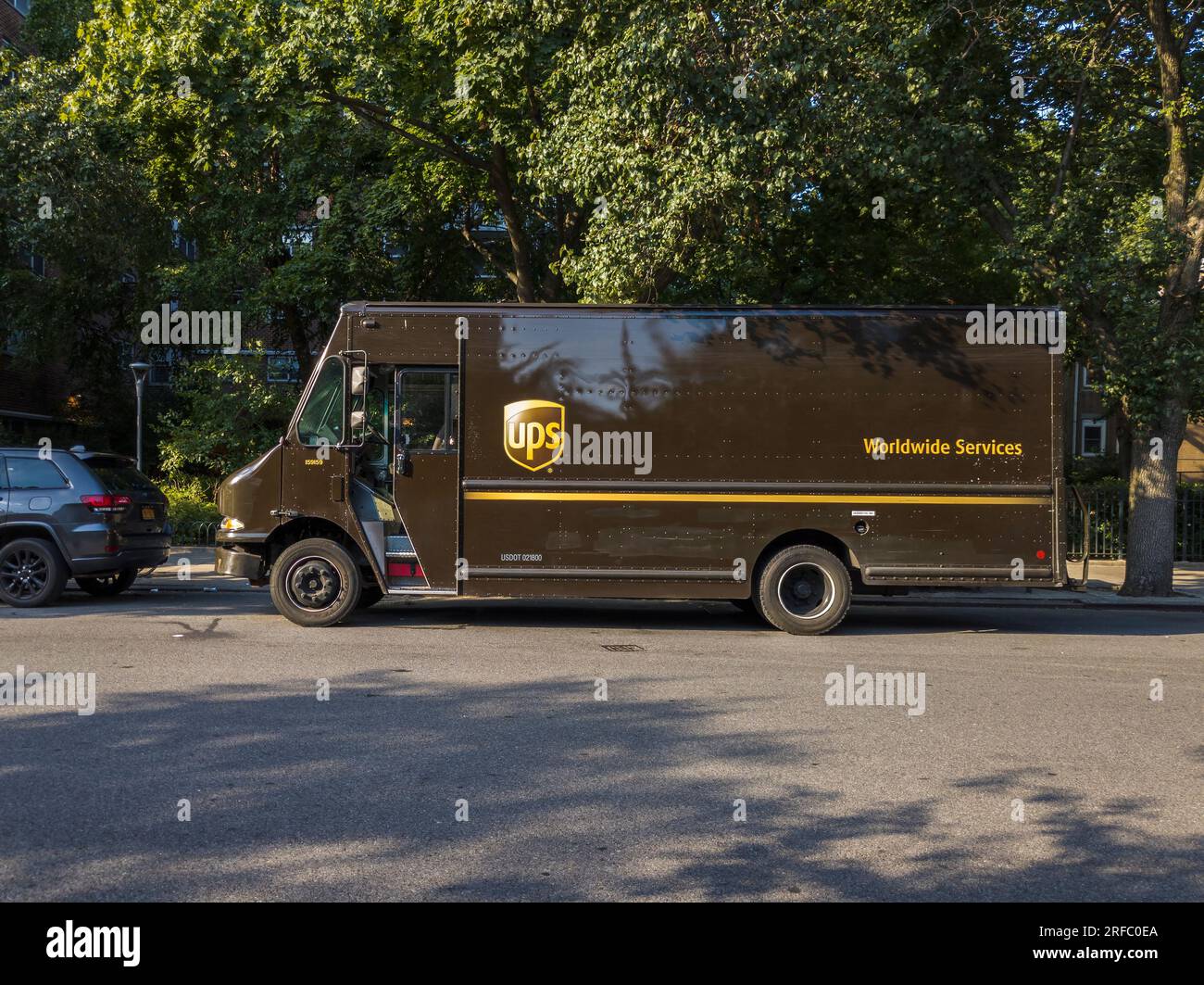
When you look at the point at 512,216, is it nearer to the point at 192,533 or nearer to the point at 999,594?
the point at 192,533

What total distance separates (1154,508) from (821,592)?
685cm

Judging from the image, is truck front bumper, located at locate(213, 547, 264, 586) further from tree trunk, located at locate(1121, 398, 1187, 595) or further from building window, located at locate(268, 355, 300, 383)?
building window, located at locate(268, 355, 300, 383)

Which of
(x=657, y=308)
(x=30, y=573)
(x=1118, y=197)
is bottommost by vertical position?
(x=30, y=573)

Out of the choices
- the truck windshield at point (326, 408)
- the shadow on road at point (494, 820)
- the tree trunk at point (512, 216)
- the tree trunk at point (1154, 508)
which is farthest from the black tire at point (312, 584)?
the tree trunk at point (1154, 508)

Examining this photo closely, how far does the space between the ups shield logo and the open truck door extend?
0.56 metres

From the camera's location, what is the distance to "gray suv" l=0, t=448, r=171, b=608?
11633mm

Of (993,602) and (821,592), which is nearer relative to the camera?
(821,592)

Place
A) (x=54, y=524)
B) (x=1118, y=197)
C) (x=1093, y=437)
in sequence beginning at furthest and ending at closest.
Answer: (x=1093, y=437), (x=1118, y=197), (x=54, y=524)

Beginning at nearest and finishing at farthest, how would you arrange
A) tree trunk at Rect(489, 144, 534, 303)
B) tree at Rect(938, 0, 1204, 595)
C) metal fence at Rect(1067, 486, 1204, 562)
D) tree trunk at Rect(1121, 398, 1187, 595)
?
tree at Rect(938, 0, 1204, 595), tree trunk at Rect(1121, 398, 1187, 595), tree trunk at Rect(489, 144, 534, 303), metal fence at Rect(1067, 486, 1204, 562)

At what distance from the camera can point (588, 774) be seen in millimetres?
5316

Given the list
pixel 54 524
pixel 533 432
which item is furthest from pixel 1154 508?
pixel 54 524

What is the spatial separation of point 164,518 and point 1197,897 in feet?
40.5

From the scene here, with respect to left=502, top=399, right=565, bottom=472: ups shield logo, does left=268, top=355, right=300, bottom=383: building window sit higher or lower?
higher

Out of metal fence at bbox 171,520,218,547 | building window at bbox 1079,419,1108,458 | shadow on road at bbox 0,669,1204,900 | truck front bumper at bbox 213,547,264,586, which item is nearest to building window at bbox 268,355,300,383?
metal fence at bbox 171,520,218,547
